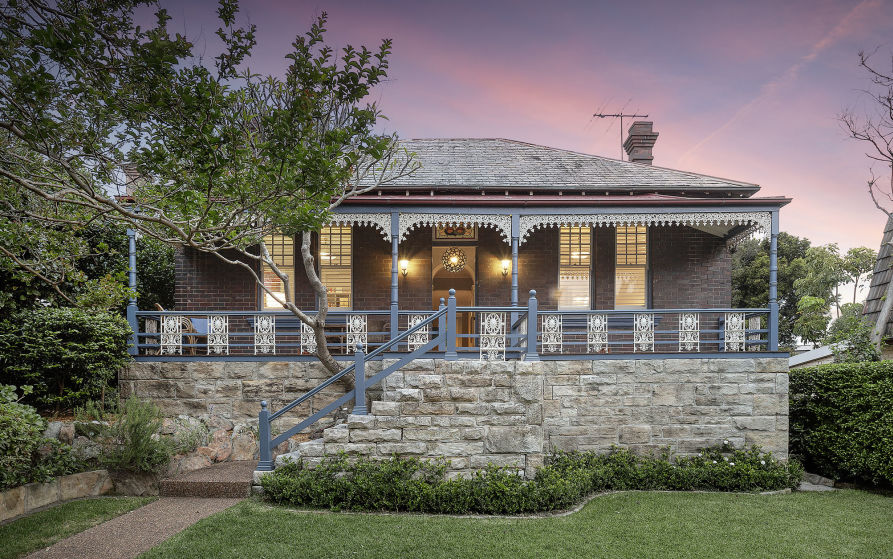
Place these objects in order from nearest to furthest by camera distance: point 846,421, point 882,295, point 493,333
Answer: point 493,333, point 846,421, point 882,295

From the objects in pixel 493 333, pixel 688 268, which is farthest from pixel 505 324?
pixel 688 268

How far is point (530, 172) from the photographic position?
11.7 meters

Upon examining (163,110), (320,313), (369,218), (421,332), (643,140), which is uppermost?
(643,140)

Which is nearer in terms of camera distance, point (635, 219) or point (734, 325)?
point (734, 325)

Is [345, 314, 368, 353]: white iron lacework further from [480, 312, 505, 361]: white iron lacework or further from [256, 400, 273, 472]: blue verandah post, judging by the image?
[256, 400, 273, 472]: blue verandah post

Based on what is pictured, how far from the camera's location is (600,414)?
880 cm

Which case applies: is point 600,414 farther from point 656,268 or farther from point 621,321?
point 656,268

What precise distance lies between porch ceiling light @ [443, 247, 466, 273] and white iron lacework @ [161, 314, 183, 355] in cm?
572

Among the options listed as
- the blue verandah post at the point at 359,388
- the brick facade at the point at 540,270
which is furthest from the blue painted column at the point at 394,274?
the blue verandah post at the point at 359,388

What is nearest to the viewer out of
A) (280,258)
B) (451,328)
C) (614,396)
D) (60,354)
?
(451,328)

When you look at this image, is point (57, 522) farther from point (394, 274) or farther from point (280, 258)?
point (280, 258)

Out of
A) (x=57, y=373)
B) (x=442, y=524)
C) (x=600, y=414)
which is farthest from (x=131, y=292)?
(x=600, y=414)

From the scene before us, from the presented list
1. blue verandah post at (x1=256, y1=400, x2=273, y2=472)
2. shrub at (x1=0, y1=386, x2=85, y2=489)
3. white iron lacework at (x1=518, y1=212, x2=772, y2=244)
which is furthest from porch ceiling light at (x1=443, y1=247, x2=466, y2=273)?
shrub at (x1=0, y1=386, x2=85, y2=489)

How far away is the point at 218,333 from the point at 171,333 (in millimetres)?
857
